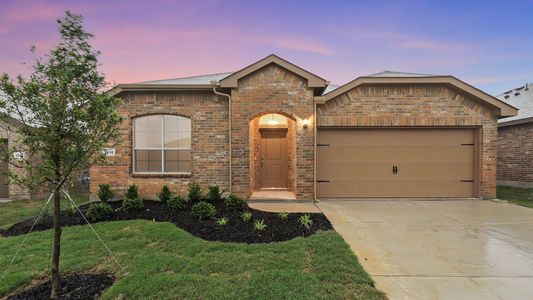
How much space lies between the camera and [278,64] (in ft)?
24.7

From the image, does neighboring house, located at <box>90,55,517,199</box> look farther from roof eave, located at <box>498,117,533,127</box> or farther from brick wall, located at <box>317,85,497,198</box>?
roof eave, located at <box>498,117,533,127</box>

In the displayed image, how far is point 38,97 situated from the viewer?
272 cm

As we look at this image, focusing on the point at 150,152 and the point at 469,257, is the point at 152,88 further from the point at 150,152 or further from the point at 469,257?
the point at 469,257

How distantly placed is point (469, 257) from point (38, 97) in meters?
6.03

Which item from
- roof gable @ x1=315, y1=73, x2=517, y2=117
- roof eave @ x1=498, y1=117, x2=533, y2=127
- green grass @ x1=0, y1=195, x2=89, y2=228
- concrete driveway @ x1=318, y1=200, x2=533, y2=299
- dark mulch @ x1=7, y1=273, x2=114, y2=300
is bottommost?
green grass @ x1=0, y1=195, x2=89, y2=228

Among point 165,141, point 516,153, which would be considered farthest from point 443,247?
point 516,153

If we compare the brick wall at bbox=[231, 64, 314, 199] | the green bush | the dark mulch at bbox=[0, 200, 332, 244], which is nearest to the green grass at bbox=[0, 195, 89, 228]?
the dark mulch at bbox=[0, 200, 332, 244]

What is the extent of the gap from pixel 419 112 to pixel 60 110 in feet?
29.8

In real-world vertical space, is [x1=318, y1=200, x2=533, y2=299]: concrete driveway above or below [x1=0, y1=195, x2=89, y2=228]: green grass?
above

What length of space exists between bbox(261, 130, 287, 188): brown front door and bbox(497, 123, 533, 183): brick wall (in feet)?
33.7

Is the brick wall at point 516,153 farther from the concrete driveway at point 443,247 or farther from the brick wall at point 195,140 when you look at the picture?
the brick wall at point 195,140

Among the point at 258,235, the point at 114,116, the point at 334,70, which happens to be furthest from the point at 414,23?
the point at 114,116

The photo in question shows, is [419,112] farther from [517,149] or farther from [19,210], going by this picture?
[19,210]

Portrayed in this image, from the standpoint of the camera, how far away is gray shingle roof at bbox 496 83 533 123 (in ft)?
37.2
